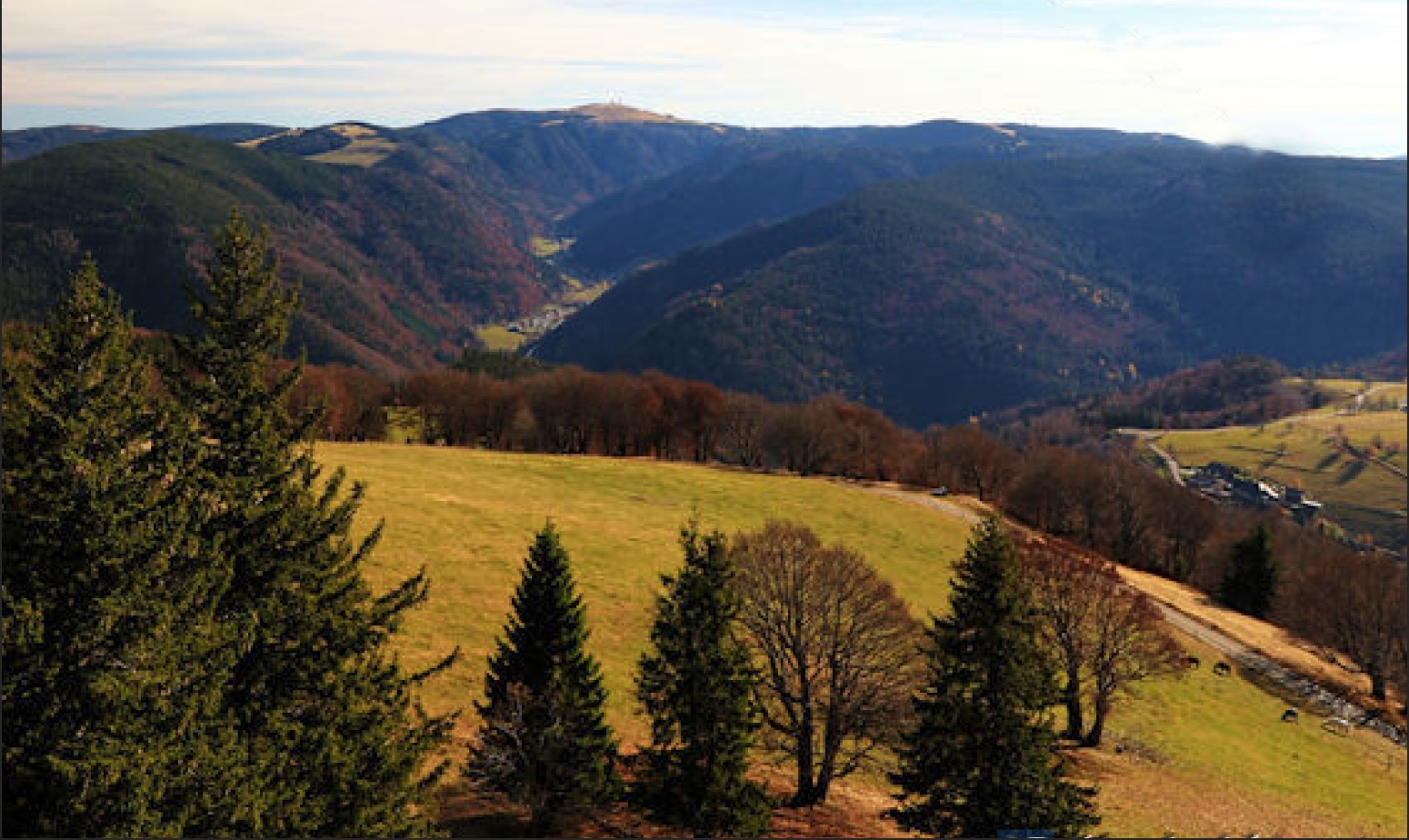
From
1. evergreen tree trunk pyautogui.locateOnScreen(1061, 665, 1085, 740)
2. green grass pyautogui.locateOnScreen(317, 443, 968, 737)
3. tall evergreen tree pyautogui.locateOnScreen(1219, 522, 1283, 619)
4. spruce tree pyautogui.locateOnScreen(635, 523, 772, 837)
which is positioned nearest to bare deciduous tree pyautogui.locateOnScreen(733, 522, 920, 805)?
spruce tree pyautogui.locateOnScreen(635, 523, 772, 837)

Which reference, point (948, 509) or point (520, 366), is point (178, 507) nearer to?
point (948, 509)

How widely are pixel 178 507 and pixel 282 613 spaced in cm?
400

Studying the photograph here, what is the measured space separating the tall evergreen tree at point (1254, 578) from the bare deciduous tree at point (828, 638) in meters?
83.7

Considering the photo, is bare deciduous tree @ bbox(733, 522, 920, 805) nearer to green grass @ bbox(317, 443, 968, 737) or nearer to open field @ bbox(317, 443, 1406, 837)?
open field @ bbox(317, 443, 1406, 837)

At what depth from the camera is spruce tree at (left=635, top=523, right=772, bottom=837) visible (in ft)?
97.1

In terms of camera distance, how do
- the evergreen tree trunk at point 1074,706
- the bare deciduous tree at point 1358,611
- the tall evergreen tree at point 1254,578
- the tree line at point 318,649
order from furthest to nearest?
the tall evergreen tree at point 1254,578, the bare deciduous tree at point 1358,611, the evergreen tree trunk at point 1074,706, the tree line at point 318,649

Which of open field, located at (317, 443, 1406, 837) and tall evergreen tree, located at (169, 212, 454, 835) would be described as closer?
tall evergreen tree, located at (169, 212, 454, 835)

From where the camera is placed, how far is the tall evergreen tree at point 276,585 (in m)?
21.4

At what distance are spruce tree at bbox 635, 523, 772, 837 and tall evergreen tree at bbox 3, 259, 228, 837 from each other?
49.3 feet

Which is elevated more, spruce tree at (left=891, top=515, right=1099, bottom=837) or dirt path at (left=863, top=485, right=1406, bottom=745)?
spruce tree at (left=891, top=515, right=1099, bottom=837)

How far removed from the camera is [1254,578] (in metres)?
101

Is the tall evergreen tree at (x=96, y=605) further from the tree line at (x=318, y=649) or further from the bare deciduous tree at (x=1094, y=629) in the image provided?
the bare deciduous tree at (x=1094, y=629)

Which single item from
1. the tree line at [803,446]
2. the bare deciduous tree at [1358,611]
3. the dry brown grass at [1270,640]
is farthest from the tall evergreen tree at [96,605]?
the tree line at [803,446]

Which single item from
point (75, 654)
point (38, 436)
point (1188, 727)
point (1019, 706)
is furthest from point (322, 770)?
point (1188, 727)
